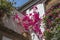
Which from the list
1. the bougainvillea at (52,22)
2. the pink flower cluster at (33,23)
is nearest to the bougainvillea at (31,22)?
the pink flower cluster at (33,23)

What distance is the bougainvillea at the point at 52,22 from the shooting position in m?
12.4

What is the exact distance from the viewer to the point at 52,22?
510 inches

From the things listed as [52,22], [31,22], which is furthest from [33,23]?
[52,22]

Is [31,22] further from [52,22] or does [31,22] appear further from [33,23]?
[52,22]

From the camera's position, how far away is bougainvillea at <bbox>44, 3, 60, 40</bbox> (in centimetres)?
1243

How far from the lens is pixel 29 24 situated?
1385cm

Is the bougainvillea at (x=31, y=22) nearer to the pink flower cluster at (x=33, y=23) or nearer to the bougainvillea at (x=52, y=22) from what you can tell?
the pink flower cluster at (x=33, y=23)

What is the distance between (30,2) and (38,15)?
1552mm

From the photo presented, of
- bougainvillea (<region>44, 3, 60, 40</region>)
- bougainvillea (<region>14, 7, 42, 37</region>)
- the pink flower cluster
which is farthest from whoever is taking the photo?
the pink flower cluster

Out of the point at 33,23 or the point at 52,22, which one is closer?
the point at 52,22

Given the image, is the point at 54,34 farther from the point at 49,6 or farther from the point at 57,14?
the point at 49,6

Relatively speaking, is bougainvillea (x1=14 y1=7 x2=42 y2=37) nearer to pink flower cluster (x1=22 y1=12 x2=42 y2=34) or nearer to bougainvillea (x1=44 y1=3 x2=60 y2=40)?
pink flower cluster (x1=22 y1=12 x2=42 y2=34)

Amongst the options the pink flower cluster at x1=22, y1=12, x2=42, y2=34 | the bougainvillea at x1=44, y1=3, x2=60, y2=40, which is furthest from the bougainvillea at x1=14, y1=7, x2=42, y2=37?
the bougainvillea at x1=44, y1=3, x2=60, y2=40

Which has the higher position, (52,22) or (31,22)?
(31,22)
